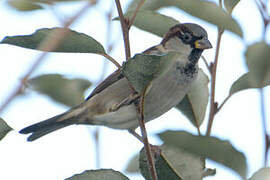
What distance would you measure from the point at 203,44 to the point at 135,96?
519mm

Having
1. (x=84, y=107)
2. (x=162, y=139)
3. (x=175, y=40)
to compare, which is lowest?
(x=84, y=107)

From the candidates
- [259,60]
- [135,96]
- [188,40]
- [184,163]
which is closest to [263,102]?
[259,60]

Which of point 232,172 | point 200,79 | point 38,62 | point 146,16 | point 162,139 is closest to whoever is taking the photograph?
point 38,62

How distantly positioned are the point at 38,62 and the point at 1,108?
93mm

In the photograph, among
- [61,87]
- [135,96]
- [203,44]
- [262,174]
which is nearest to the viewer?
[262,174]

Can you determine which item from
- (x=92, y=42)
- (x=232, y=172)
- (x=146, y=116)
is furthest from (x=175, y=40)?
(x=232, y=172)

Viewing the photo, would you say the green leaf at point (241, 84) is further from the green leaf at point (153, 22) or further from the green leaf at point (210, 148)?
the green leaf at point (210, 148)

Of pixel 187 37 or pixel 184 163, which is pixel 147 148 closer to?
pixel 184 163

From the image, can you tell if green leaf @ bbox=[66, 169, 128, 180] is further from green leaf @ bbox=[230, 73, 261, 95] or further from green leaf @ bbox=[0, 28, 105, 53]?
green leaf @ bbox=[230, 73, 261, 95]

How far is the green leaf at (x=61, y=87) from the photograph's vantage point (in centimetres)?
145

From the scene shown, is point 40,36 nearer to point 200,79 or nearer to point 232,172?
point 232,172

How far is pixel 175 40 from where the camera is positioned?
2.62m

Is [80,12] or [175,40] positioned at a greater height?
[80,12]

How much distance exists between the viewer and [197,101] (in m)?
1.78
